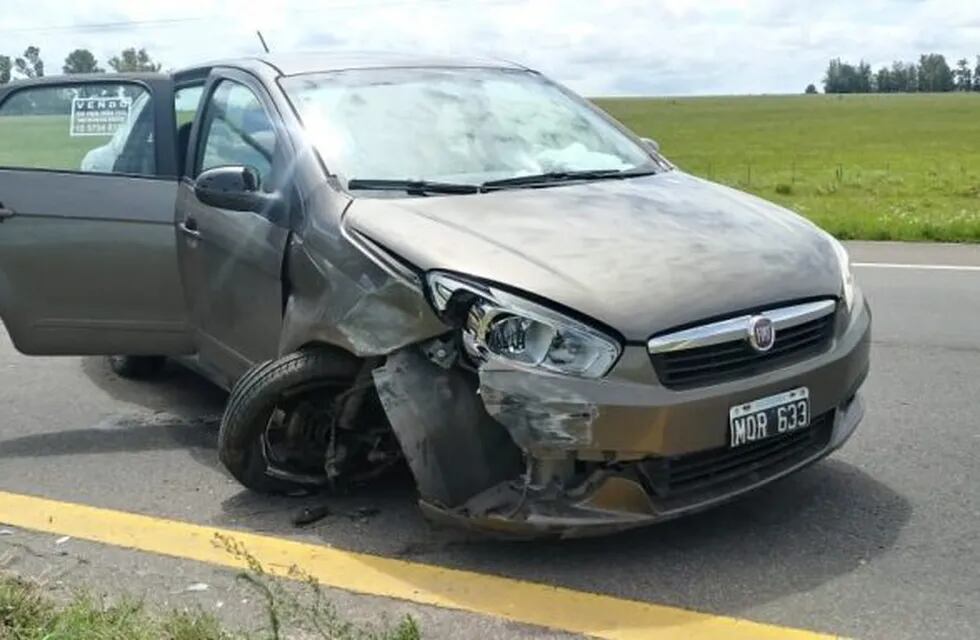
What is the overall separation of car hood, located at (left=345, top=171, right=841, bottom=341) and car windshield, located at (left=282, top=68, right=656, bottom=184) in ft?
0.99

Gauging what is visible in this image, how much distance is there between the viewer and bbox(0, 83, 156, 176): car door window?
5.64 metres

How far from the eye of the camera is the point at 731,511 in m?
4.19

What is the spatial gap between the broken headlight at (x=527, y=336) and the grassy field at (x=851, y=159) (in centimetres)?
967

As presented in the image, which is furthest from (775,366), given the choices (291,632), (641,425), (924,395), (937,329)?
(937,329)

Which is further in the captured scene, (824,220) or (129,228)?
(824,220)

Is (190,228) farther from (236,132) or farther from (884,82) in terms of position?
(884,82)

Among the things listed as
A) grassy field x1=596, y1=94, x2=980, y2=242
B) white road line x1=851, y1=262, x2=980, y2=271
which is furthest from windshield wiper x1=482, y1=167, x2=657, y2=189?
grassy field x1=596, y1=94, x2=980, y2=242

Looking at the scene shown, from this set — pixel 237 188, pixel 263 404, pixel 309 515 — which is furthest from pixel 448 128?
pixel 309 515

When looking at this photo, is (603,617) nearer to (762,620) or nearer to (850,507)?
(762,620)

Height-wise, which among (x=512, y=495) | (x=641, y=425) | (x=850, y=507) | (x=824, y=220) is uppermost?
(x=641, y=425)

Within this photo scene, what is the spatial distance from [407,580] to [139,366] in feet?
10.9

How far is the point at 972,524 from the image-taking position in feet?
13.3

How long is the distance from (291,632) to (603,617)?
900 mm

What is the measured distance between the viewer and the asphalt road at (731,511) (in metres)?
3.57
